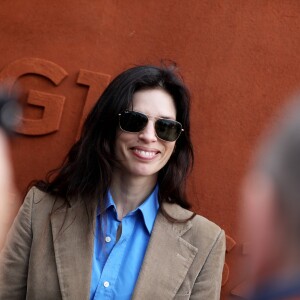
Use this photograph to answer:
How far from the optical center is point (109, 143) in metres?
2.34

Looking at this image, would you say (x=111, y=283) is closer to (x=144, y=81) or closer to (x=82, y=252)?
(x=82, y=252)

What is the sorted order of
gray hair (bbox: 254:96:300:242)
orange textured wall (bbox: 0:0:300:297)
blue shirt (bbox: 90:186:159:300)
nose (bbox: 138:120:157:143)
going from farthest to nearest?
orange textured wall (bbox: 0:0:300:297), nose (bbox: 138:120:157:143), blue shirt (bbox: 90:186:159:300), gray hair (bbox: 254:96:300:242)

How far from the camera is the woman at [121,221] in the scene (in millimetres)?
2143

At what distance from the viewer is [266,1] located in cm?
306

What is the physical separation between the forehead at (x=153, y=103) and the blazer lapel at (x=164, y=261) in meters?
0.44

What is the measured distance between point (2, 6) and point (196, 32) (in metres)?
1.13

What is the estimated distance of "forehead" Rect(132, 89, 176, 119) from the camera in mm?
2262

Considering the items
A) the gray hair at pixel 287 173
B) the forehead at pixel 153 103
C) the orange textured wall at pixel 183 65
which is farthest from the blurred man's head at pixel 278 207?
the orange textured wall at pixel 183 65

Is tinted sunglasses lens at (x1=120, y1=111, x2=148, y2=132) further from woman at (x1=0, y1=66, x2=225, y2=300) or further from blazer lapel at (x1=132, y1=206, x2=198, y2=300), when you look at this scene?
blazer lapel at (x1=132, y1=206, x2=198, y2=300)

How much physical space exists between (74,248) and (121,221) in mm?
222

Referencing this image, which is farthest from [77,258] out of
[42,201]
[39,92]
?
[39,92]

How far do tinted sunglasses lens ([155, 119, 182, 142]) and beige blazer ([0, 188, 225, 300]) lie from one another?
0.34 m

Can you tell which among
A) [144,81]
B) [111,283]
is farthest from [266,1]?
[111,283]

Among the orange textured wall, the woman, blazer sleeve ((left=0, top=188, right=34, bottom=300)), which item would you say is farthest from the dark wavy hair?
the orange textured wall
